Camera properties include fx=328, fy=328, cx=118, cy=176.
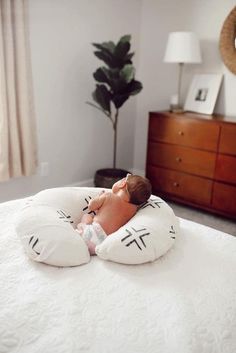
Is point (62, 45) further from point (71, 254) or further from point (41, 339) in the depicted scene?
point (41, 339)

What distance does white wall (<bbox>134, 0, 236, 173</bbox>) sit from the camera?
3141 mm

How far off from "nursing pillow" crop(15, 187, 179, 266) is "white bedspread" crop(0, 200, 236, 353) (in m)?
0.04

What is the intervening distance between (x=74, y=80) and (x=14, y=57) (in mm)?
743

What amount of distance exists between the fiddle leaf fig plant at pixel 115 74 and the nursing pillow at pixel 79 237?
73.6 inches

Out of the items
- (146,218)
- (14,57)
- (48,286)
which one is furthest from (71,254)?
(14,57)

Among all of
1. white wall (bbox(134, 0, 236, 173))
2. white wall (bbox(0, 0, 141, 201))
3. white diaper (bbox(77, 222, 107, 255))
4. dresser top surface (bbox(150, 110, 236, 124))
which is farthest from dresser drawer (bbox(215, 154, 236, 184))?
white diaper (bbox(77, 222, 107, 255))

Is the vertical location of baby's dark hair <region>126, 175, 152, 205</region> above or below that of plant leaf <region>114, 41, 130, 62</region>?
below

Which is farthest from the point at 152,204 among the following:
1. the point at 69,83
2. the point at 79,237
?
the point at 69,83

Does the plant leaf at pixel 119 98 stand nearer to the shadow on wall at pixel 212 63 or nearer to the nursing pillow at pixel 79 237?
the shadow on wall at pixel 212 63

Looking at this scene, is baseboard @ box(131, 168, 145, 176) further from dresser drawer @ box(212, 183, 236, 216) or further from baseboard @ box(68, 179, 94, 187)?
dresser drawer @ box(212, 183, 236, 216)

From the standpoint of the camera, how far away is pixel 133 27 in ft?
11.9

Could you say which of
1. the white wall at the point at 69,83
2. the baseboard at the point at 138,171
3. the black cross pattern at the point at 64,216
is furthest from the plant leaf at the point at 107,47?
the black cross pattern at the point at 64,216

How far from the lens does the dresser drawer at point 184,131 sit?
2.84m

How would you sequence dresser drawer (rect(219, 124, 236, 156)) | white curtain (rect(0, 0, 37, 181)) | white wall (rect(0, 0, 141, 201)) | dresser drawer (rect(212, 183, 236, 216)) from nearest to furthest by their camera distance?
white curtain (rect(0, 0, 37, 181))
dresser drawer (rect(219, 124, 236, 156))
dresser drawer (rect(212, 183, 236, 216))
white wall (rect(0, 0, 141, 201))
